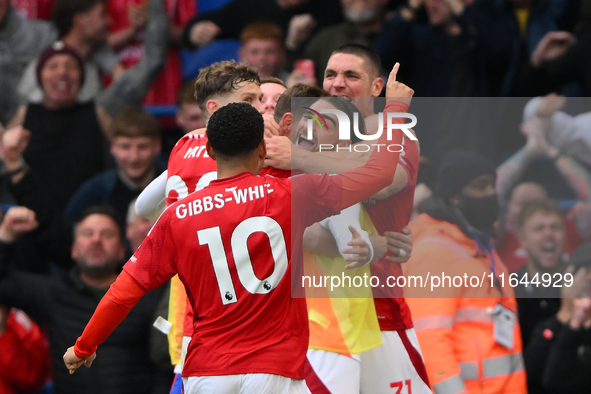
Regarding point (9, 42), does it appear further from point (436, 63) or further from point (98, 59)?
point (436, 63)

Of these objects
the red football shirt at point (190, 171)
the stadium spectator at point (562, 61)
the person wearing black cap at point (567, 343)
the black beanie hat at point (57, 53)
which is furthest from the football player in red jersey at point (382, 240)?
the black beanie hat at point (57, 53)

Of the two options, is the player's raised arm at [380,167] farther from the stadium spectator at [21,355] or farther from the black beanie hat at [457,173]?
the stadium spectator at [21,355]

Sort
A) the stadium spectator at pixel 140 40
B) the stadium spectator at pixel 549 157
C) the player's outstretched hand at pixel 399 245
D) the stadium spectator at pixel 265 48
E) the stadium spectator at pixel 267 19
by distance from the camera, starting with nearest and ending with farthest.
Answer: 1. the player's outstretched hand at pixel 399 245
2. the stadium spectator at pixel 549 157
3. the stadium spectator at pixel 265 48
4. the stadium spectator at pixel 267 19
5. the stadium spectator at pixel 140 40

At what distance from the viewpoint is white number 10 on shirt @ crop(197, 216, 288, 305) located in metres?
3.70

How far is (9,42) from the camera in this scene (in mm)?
8125

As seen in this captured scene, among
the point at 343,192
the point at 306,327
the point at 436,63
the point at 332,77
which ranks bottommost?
the point at 306,327

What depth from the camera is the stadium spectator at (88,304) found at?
20.2ft

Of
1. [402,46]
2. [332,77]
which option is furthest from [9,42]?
[332,77]

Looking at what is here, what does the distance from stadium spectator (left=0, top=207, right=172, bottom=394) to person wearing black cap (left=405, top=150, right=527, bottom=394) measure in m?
2.00

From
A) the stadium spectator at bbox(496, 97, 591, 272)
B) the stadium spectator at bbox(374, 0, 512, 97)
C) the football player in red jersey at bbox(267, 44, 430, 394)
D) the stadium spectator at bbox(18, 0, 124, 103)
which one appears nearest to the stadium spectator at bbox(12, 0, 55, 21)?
the stadium spectator at bbox(18, 0, 124, 103)

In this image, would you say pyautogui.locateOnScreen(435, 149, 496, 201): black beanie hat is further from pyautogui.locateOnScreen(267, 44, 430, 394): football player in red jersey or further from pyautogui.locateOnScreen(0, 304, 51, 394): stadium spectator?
pyautogui.locateOnScreen(0, 304, 51, 394): stadium spectator

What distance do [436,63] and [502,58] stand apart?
→ 67 cm

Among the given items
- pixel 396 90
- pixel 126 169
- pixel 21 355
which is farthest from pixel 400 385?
pixel 126 169

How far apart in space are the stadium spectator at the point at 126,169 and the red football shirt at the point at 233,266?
3.33 metres
